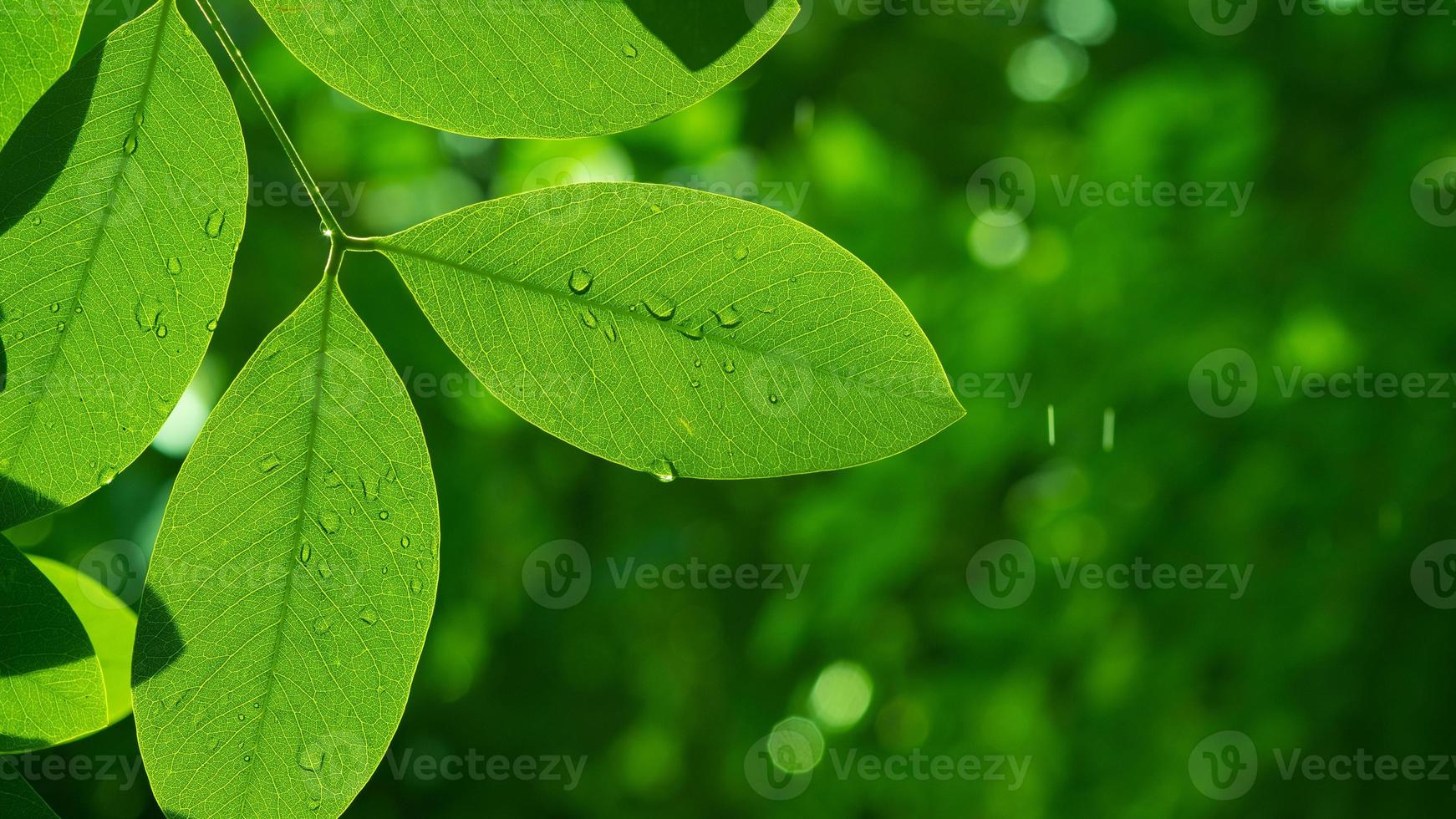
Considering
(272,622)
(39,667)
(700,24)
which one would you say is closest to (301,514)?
(272,622)

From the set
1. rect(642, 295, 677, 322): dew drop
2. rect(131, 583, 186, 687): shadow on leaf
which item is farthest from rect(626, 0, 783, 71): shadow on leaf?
rect(131, 583, 186, 687): shadow on leaf

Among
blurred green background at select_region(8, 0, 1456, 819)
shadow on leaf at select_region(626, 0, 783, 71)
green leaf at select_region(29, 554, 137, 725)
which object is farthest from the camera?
blurred green background at select_region(8, 0, 1456, 819)

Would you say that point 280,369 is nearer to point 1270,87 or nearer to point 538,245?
point 538,245

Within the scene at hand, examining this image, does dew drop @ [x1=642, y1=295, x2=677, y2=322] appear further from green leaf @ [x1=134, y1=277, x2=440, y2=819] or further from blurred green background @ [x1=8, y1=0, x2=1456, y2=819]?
blurred green background @ [x1=8, y1=0, x2=1456, y2=819]

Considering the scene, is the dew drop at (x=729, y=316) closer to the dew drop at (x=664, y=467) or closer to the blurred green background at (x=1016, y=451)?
the dew drop at (x=664, y=467)

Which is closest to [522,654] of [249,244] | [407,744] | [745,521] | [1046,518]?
[407,744]

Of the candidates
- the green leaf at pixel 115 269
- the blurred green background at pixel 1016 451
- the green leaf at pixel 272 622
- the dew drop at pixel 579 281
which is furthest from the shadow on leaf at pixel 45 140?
the blurred green background at pixel 1016 451
